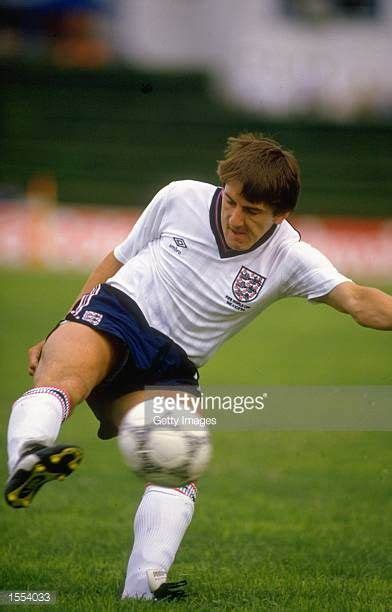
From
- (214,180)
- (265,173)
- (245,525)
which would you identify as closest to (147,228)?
(265,173)

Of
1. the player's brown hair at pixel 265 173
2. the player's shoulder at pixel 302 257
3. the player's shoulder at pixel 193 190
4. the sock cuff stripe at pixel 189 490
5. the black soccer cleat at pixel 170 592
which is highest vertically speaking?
the player's brown hair at pixel 265 173

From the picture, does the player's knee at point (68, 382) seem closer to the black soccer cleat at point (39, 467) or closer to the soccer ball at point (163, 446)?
the soccer ball at point (163, 446)

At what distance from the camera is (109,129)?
922 inches

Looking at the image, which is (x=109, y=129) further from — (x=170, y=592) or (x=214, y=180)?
(x=170, y=592)

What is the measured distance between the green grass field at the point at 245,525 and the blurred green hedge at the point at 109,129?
38.6ft

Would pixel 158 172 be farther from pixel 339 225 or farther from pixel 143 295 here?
pixel 143 295

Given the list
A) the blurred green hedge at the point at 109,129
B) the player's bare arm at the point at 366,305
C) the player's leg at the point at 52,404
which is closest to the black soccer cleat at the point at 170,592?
the player's leg at the point at 52,404

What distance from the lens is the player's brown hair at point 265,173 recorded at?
3.79 m

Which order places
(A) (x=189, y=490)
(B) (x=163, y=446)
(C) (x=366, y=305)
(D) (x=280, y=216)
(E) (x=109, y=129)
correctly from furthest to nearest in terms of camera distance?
(E) (x=109, y=129) → (A) (x=189, y=490) → (D) (x=280, y=216) → (C) (x=366, y=305) → (B) (x=163, y=446)

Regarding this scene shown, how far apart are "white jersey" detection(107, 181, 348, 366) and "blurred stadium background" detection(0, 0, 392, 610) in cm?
99

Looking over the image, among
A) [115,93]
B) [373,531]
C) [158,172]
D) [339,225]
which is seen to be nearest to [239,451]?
[373,531]

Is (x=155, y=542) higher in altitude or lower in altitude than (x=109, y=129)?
lower

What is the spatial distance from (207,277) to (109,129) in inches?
780

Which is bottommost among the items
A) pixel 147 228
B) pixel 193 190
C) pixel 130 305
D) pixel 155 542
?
pixel 155 542
